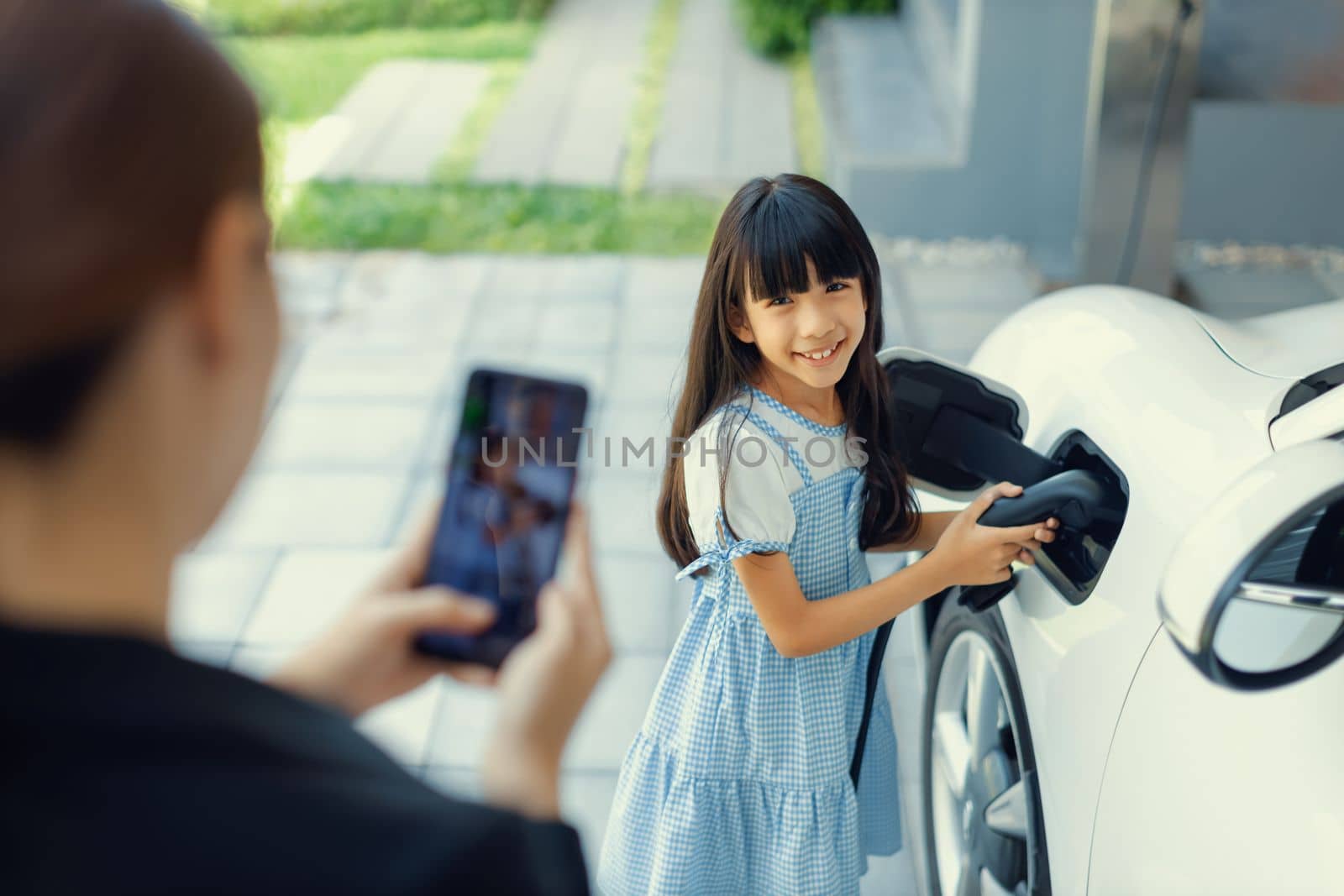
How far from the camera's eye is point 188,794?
636mm

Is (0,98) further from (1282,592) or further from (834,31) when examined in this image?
(834,31)

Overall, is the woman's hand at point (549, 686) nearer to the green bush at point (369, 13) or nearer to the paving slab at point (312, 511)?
the paving slab at point (312, 511)

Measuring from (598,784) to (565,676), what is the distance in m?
1.86

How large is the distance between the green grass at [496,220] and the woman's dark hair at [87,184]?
5.04m

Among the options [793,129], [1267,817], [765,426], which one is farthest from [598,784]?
[793,129]

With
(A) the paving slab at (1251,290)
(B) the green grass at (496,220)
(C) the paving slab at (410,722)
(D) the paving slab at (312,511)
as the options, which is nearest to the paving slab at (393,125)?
(B) the green grass at (496,220)

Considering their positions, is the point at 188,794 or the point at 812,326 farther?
the point at 812,326

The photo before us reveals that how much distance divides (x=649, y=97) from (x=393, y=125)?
157 cm

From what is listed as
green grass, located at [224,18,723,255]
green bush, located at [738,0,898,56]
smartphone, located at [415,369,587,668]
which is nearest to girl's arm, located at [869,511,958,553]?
smartphone, located at [415,369,587,668]

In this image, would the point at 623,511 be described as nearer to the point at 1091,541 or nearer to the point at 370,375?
the point at 370,375

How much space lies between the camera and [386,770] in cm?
73

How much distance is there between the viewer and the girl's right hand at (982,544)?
1647 mm

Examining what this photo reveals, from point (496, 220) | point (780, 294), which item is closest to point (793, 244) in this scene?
point (780, 294)

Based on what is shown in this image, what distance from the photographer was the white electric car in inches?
47.5
